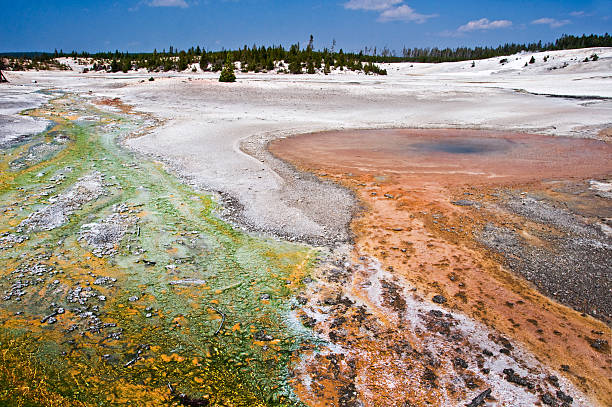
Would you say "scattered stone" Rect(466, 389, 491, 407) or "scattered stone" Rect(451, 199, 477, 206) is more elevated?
"scattered stone" Rect(451, 199, 477, 206)

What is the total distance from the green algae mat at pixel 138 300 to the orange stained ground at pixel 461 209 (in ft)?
3.06

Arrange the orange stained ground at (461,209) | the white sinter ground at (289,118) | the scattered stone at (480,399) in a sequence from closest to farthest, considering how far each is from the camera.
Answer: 1. the scattered stone at (480,399)
2. the orange stained ground at (461,209)
3. the white sinter ground at (289,118)

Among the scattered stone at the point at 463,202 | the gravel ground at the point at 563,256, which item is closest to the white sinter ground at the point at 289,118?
the scattered stone at the point at 463,202

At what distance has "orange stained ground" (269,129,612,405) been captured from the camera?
3559mm

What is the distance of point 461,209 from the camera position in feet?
20.4

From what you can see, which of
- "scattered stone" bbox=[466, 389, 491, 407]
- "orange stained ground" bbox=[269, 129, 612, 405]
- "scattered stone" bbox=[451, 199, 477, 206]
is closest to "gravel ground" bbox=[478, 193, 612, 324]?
"orange stained ground" bbox=[269, 129, 612, 405]

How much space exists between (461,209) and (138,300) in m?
4.70

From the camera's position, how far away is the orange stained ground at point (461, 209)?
11.7ft

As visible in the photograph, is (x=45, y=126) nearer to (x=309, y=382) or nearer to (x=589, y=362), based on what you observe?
(x=309, y=382)

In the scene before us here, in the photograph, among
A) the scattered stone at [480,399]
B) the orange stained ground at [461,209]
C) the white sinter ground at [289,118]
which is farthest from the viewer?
the white sinter ground at [289,118]

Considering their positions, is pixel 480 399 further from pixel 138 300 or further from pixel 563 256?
pixel 138 300

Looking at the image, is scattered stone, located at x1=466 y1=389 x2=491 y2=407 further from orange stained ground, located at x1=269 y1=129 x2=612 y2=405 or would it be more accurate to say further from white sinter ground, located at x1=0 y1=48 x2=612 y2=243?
white sinter ground, located at x1=0 y1=48 x2=612 y2=243

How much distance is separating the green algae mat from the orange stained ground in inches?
36.7

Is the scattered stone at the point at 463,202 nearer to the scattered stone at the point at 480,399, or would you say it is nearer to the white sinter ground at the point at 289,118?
the white sinter ground at the point at 289,118
